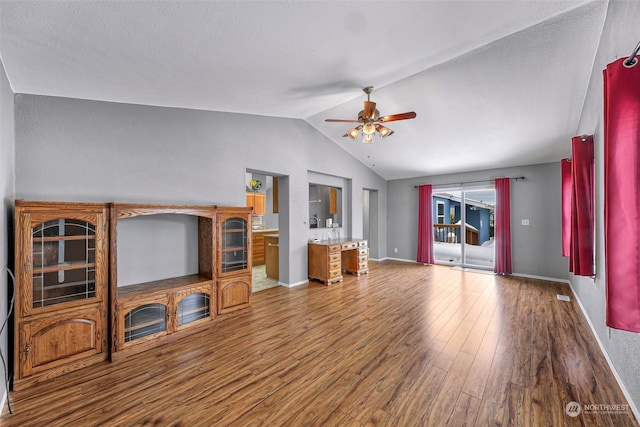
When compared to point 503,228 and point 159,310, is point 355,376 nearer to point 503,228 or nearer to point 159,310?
point 159,310

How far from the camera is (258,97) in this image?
3.12 m

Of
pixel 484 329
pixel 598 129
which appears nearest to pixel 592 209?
pixel 598 129

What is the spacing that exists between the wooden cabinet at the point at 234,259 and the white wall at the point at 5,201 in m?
1.67

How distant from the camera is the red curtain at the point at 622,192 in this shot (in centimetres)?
129

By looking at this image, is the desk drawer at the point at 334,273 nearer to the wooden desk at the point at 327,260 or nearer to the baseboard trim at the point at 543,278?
the wooden desk at the point at 327,260

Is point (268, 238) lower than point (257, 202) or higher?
lower

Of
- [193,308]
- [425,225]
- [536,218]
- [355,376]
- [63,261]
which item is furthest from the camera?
[425,225]

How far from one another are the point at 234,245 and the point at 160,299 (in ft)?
3.38

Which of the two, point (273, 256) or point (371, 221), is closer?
point (273, 256)

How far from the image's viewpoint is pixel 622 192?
136 cm

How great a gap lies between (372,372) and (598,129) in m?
3.15

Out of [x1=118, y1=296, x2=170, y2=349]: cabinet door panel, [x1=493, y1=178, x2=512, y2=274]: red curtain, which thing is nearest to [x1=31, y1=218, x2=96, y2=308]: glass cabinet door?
[x1=118, y1=296, x2=170, y2=349]: cabinet door panel

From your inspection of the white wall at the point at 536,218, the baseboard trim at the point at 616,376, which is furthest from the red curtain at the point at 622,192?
the white wall at the point at 536,218

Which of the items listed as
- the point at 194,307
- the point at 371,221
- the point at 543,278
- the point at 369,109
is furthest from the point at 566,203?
the point at 194,307
